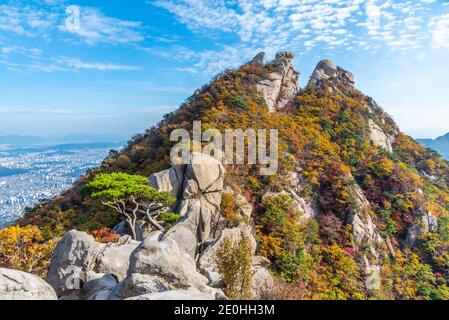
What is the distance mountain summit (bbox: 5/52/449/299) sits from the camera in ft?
39.2

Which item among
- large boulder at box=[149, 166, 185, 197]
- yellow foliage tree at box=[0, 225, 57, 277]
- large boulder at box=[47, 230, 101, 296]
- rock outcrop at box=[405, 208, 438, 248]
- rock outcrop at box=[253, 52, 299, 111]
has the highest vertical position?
rock outcrop at box=[253, 52, 299, 111]

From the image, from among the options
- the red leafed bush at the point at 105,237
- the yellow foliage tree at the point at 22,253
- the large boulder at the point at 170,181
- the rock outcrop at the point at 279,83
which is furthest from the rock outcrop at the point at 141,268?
the rock outcrop at the point at 279,83

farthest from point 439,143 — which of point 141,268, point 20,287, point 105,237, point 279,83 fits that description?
point 20,287

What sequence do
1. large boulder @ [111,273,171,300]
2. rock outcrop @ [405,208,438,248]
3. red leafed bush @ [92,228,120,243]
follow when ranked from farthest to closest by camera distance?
rock outcrop @ [405,208,438,248] → red leafed bush @ [92,228,120,243] → large boulder @ [111,273,171,300]

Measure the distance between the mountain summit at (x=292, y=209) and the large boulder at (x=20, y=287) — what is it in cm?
177

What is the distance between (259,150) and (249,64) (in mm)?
21621

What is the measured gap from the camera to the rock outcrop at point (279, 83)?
3916 centimetres

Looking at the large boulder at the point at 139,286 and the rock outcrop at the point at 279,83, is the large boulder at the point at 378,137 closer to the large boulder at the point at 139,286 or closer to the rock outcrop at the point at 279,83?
the rock outcrop at the point at 279,83

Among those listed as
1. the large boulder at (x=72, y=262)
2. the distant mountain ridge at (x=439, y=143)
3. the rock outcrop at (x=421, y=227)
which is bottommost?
the rock outcrop at (x=421, y=227)

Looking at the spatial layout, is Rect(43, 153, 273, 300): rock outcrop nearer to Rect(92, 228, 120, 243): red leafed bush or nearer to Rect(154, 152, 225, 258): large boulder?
Rect(154, 152, 225, 258): large boulder

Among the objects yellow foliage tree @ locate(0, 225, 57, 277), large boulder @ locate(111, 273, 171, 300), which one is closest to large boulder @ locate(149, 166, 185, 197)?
yellow foliage tree @ locate(0, 225, 57, 277)

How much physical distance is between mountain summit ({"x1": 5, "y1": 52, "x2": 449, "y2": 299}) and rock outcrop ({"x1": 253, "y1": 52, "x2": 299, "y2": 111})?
0.67 feet
